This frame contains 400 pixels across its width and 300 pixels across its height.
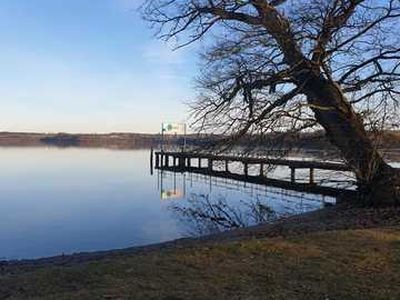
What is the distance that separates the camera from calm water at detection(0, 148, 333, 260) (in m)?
18.6

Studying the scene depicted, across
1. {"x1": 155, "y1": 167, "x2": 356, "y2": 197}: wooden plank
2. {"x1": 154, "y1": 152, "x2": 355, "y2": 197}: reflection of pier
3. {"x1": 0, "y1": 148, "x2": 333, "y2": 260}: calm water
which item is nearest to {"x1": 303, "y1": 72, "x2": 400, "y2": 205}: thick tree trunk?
{"x1": 154, "y1": 152, "x2": 355, "y2": 197}: reflection of pier

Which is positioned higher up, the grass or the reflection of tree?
the grass

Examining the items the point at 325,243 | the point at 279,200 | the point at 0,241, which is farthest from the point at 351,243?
the point at 279,200

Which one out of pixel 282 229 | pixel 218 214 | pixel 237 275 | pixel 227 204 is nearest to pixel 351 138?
pixel 282 229

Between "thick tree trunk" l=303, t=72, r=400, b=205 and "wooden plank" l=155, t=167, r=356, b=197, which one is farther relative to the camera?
"wooden plank" l=155, t=167, r=356, b=197

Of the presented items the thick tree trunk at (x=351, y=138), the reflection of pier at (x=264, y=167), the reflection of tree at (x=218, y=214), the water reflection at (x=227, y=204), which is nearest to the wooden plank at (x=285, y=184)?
the reflection of pier at (x=264, y=167)

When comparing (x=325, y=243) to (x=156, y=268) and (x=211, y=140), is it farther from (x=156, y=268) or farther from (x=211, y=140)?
(x=211, y=140)

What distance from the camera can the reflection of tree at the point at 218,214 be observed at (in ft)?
71.3

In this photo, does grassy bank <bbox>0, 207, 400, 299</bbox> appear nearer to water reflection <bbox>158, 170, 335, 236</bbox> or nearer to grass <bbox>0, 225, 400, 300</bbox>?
grass <bbox>0, 225, 400, 300</bbox>

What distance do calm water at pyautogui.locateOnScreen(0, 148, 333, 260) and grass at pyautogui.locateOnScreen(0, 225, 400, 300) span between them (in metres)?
8.56

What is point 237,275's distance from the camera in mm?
7270

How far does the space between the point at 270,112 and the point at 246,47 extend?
199 cm

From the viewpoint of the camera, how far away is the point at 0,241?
17.8 m

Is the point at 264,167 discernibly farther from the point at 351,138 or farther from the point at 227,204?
the point at 351,138
